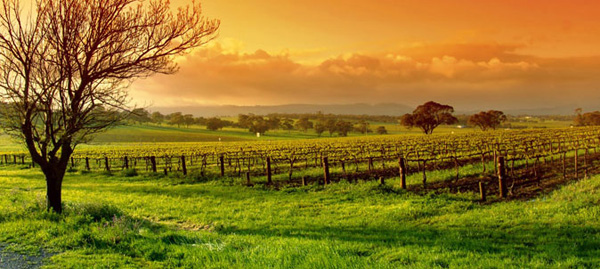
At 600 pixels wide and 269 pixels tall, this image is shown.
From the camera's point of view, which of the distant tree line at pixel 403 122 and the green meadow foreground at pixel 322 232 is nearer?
the green meadow foreground at pixel 322 232

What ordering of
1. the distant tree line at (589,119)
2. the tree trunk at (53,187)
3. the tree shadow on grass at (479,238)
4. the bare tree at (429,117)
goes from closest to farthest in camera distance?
the tree shadow on grass at (479,238)
the tree trunk at (53,187)
the bare tree at (429,117)
the distant tree line at (589,119)

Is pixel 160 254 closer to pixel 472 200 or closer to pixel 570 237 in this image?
pixel 570 237

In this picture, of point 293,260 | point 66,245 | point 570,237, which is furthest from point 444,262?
point 66,245

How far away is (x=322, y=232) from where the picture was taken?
11117 millimetres

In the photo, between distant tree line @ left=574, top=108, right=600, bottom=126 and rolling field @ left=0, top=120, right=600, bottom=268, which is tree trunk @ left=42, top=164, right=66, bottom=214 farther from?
distant tree line @ left=574, top=108, right=600, bottom=126

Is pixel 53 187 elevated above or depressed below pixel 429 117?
below

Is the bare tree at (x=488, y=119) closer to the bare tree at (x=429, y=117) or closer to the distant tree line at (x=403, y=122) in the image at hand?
the distant tree line at (x=403, y=122)

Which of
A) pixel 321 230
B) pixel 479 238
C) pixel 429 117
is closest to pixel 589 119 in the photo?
pixel 429 117

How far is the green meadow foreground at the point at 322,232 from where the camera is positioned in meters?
7.80

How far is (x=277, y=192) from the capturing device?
A: 67.6 ft

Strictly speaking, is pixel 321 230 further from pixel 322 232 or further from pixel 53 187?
pixel 53 187

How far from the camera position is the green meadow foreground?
25.6 feet

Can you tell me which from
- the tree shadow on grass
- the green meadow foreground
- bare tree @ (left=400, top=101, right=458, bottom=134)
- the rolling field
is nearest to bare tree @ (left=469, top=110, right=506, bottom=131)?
bare tree @ (left=400, top=101, right=458, bottom=134)

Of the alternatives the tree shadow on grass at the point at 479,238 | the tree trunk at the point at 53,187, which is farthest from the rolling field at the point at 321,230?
the tree trunk at the point at 53,187
